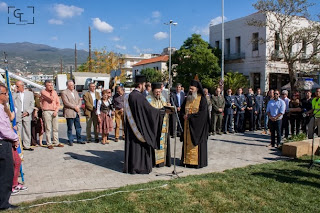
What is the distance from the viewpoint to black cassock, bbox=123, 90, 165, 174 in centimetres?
641

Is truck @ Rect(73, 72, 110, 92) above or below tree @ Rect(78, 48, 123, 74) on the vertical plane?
below

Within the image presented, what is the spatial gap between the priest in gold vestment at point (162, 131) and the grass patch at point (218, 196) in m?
1.13

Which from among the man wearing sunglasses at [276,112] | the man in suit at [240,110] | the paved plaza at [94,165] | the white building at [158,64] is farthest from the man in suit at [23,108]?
the white building at [158,64]

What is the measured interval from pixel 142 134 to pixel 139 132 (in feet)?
0.26

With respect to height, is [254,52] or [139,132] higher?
[254,52]

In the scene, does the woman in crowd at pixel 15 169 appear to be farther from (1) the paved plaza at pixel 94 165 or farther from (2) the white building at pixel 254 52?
(2) the white building at pixel 254 52

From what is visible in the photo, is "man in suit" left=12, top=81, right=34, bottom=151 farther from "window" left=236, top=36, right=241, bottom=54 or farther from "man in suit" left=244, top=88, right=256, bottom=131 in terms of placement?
"window" left=236, top=36, right=241, bottom=54

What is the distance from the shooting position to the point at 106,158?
7895 millimetres

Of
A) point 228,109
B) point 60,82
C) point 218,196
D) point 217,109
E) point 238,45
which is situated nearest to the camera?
point 218,196

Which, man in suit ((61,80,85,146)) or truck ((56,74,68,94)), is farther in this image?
truck ((56,74,68,94))

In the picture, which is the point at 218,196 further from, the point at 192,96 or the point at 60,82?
the point at 60,82

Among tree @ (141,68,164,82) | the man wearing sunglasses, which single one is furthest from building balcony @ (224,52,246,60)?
the man wearing sunglasses

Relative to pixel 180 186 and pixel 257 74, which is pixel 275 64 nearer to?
pixel 257 74

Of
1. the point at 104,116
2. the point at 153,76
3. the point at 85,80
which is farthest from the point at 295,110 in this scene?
the point at 153,76
